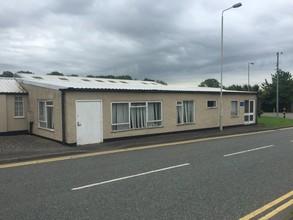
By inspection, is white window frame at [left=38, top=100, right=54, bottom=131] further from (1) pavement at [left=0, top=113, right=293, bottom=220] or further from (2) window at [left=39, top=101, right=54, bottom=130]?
(1) pavement at [left=0, top=113, right=293, bottom=220]

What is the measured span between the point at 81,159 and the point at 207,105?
528 inches

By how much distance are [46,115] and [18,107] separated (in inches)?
133

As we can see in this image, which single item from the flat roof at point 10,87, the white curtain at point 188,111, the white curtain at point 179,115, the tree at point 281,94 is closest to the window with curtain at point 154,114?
the white curtain at point 179,115

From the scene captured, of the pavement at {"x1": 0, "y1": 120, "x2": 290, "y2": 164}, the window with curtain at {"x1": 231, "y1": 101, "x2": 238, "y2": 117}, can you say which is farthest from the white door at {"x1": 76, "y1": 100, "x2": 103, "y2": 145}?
the window with curtain at {"x1": 231, "y1": 101, "x2": 238, "y2": 117}

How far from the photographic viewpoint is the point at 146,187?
6977 mm

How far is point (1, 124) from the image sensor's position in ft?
59.7

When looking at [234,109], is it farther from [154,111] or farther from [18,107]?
[18,107]

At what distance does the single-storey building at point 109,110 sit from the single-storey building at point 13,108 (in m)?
0.49

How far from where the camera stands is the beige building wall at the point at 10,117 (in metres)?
18.3

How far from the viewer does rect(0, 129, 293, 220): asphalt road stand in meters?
5.39

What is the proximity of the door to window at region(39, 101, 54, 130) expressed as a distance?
16.6 m

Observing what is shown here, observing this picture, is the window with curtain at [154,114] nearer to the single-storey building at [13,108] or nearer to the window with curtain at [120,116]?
the window with curtain at [120,116]

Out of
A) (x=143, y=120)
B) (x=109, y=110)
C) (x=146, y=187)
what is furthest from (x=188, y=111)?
(x=146, y=187)

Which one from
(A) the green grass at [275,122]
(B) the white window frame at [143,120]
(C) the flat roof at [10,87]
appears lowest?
(A) the green grass at [275,122]
